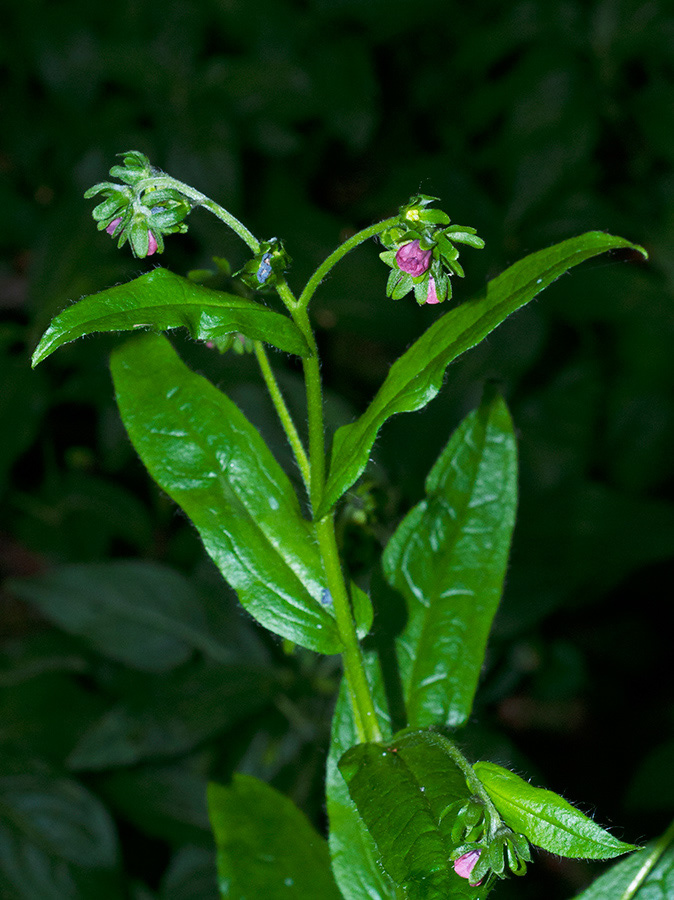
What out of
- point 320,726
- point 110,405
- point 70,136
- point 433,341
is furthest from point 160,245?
point 70,136

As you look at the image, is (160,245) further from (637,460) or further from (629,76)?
(629,76)

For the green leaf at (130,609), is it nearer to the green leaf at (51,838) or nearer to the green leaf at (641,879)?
the green leaf at (51,838)

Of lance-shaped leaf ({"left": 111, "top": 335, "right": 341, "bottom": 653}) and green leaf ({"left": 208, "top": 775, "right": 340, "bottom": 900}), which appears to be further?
green leaf ({"left": 208, "top": 775, "right": 340, "bottom": 900})

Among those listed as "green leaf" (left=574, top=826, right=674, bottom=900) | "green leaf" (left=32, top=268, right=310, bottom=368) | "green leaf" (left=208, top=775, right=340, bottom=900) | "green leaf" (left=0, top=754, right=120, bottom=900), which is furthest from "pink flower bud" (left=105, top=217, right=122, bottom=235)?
"green leaf" (left=0, top=754, right=120, bottom=900)

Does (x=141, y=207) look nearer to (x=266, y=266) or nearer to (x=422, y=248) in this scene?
(x=266, y=266)

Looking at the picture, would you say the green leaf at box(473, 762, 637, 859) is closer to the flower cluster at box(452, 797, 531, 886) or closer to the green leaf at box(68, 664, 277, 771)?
the flower cluster at box(452, 797, 531, 886)

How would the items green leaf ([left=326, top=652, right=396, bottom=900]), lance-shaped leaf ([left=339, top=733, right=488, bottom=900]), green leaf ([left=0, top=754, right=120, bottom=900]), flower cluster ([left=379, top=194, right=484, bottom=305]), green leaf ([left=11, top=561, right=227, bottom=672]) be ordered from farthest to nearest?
green leaf ([left=11, top=561, right=227, bottom=672])
green leaf ([left=0, top=754, right=120, bottom=900])
green leaf ([left=326, top=652, right=396, bottom=900])
flower cluster ([left=379, top=194, right=484, bottom=305])
lance-shaped leaf ([left=339, top=733, right=488, bottom=900])

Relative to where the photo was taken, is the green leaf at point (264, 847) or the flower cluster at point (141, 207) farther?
the green leaf at point (264, 847)

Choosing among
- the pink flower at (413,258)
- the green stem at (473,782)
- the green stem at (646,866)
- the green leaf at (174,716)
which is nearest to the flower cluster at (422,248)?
the pink flower at (413,258)
